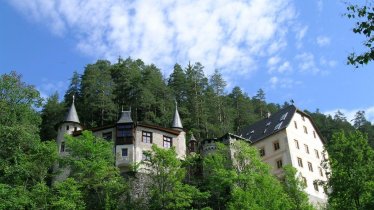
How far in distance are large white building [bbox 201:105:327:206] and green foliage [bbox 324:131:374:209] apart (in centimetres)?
2137

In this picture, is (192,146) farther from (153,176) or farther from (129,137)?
(153,176)

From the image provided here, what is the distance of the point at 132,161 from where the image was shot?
44.8 meters

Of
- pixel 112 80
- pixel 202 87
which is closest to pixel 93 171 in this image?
pixel 112 80

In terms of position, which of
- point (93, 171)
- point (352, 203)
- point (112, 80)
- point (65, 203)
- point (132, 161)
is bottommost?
point (352, 203)

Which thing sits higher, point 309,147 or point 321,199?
point 309,147

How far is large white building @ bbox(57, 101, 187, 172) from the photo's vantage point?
45281mm

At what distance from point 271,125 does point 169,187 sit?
24348 mm

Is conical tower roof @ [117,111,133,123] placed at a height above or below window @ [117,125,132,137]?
above

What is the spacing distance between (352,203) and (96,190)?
19305mm

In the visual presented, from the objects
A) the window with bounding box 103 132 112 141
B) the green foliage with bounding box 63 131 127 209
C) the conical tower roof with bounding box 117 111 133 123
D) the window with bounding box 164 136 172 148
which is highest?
the conical tower roof with bounding box 117 111 133 123

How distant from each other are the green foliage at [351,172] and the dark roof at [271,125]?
83.7 feet

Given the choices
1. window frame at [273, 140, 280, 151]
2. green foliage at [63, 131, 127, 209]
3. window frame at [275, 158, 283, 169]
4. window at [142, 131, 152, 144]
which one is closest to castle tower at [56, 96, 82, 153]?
window at [142, 131, 152, 144]

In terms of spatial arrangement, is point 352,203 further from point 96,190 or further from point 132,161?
point 132,161

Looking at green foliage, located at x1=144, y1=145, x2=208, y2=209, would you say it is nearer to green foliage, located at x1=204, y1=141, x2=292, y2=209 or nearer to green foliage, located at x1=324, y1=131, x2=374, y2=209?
green foliage, located at x1=204, y1=141, x2=292, y2=209
